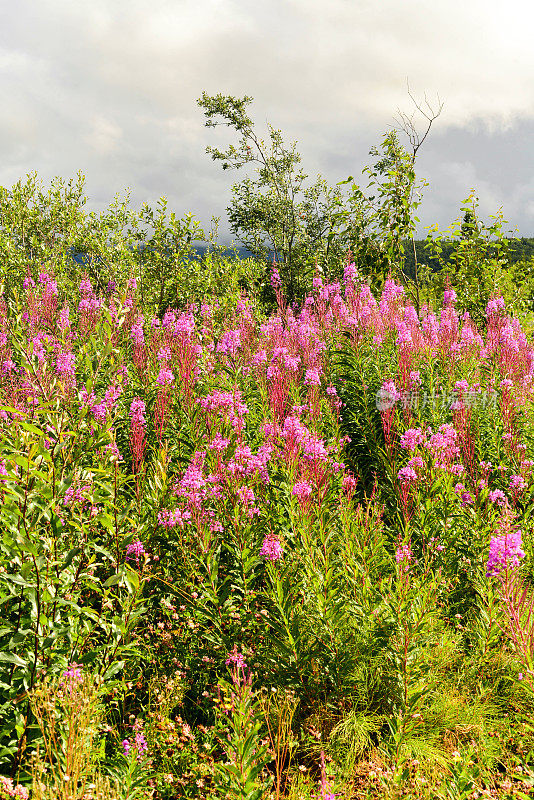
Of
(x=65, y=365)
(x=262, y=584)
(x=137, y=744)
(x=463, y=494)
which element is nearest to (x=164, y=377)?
(x=65, y=365)

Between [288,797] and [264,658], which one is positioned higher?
[264,658]

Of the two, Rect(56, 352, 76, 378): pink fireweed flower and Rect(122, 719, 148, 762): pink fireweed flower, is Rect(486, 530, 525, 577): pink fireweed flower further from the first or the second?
Rect(56, 352, 76, 378): pink fireweed flower

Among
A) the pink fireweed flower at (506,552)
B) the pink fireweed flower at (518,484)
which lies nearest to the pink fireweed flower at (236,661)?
the pink fireweed flower at (506,552)

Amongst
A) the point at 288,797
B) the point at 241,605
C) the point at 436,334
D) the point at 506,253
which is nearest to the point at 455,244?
the point at 506,253

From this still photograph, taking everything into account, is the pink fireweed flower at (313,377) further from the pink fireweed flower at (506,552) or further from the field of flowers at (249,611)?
the pink fireweed flower at (506,552)

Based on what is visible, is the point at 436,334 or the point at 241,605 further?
the point at 436,334

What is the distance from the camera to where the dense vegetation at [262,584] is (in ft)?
7.82

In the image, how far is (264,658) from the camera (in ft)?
10.5

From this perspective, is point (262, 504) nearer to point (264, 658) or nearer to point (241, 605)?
point (241, 605)

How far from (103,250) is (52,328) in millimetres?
5023

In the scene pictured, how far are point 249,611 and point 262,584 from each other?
556 millimetres

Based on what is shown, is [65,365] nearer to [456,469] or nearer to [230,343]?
[230,343]

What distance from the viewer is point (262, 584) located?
3.90 meters

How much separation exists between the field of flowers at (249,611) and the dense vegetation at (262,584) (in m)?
0.02
